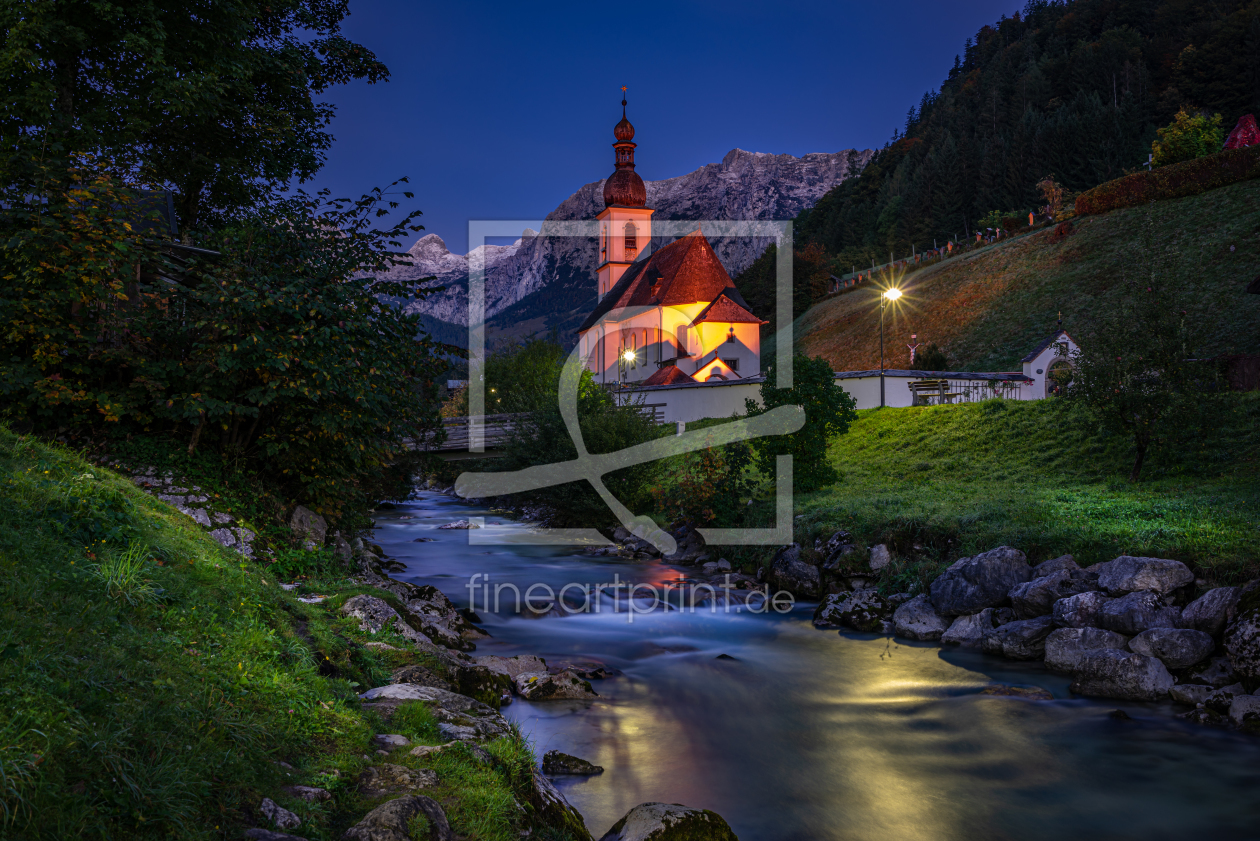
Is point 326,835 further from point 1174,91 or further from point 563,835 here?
point 1174,91

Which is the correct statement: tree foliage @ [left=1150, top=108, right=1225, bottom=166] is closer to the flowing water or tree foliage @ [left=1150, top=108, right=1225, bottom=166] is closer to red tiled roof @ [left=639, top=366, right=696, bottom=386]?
red tiled roof @ [left=639, top=366, right=696, bottom=386]

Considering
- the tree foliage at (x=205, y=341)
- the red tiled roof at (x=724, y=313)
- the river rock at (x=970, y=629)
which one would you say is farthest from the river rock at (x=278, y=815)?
the red tiled roof at (x=724, y=313)

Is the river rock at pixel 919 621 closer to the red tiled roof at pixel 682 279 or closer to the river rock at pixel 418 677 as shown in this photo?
the river rock at pixel 418 677

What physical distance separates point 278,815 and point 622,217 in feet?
249

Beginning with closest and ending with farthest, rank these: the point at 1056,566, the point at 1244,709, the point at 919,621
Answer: the point at 1244,709 → the point at 1056,566 → the point at 919,621

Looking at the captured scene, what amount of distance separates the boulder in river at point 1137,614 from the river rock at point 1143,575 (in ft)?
0.55

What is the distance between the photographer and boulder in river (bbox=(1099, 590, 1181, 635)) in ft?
31.1

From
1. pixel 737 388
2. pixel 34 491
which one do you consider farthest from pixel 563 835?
pixel 737 388

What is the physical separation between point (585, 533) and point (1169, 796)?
17798 millimetres

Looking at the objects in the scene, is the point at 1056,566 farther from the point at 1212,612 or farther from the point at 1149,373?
the point at 1149,373

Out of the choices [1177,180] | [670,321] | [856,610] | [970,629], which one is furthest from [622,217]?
[970,629]

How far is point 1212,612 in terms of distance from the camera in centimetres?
912

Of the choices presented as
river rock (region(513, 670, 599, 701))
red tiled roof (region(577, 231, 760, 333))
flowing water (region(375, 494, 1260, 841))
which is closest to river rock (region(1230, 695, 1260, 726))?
flowing water (region(375, 494, 1260, 841))

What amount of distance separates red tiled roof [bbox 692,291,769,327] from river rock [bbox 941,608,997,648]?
45918 mm
